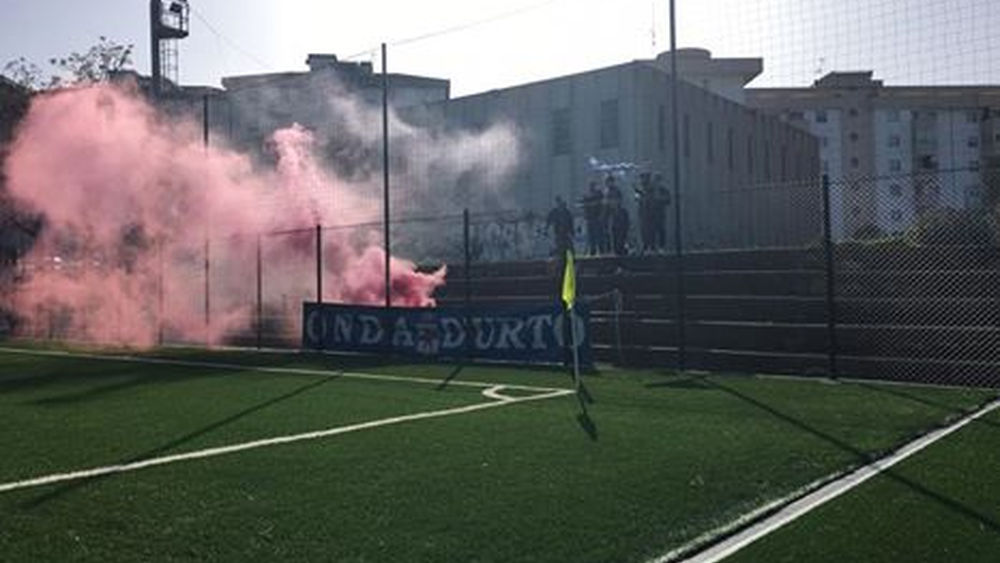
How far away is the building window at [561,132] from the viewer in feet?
108

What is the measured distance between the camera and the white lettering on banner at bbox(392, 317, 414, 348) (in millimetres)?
18531

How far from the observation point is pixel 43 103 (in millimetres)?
26609

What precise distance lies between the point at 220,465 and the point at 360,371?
825 cm

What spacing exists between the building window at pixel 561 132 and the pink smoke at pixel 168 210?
9.05 meters

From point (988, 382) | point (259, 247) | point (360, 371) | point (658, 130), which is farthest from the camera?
point (658, 130)

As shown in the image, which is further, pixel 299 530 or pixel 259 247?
pixel 259 247

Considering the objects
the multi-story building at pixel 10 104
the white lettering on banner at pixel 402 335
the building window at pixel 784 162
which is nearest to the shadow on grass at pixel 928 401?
the white lettering on banner at pixel 402 335

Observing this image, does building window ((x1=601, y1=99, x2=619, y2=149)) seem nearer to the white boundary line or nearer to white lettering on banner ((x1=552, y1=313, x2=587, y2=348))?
white lettering on banner ((x1=552, y1=313, x2=587, y2=348))

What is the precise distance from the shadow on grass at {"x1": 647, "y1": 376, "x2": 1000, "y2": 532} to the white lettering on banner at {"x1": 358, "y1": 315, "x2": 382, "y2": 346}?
307 inches

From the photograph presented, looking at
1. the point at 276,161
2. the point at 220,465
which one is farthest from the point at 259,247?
the point at 220,465

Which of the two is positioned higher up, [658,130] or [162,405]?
[658,130]

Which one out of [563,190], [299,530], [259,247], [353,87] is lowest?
[299,530]

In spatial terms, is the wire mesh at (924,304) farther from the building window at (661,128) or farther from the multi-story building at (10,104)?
the multi-story building at (10,104)

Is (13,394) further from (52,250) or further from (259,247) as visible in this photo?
(52,250)
